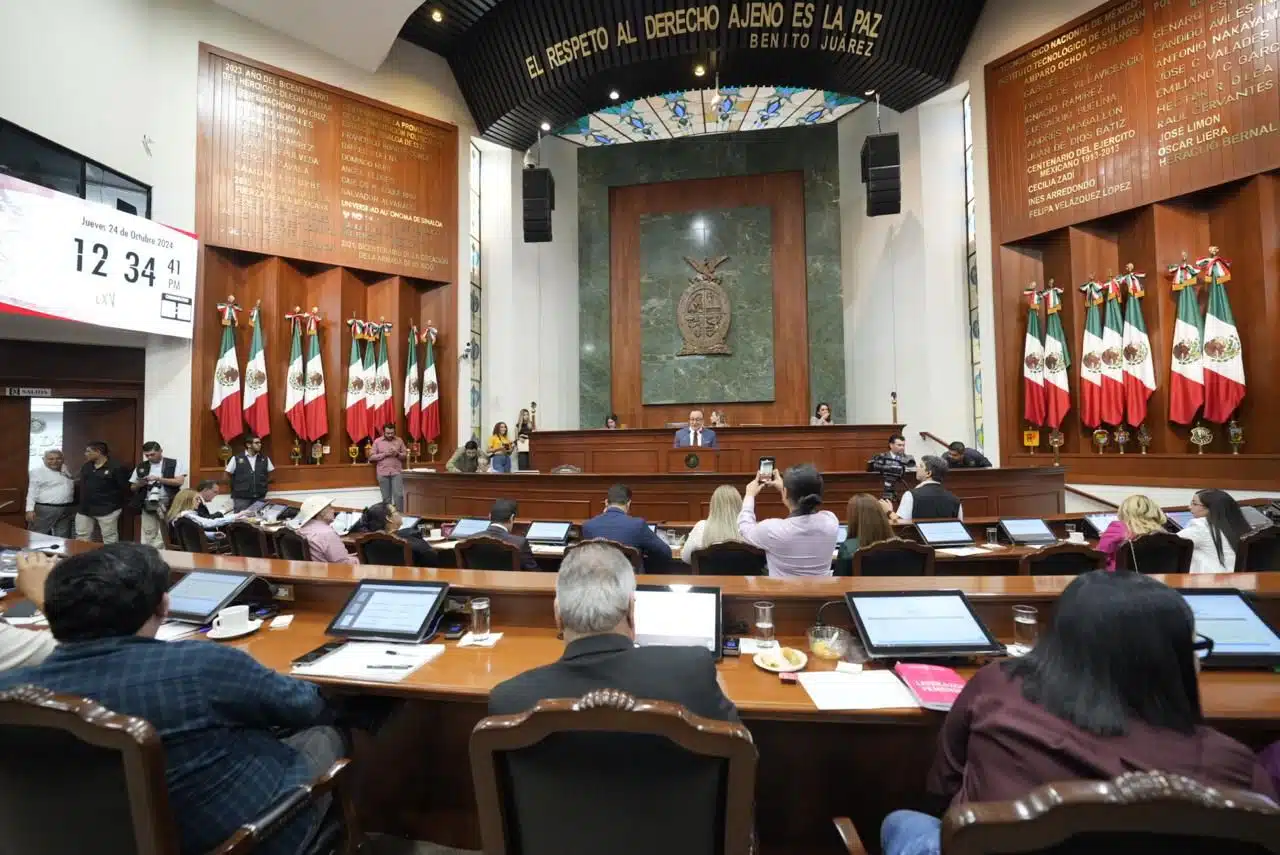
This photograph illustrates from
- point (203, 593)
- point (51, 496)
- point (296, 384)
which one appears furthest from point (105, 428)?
point (203, 593)

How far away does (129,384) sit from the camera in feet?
21.5

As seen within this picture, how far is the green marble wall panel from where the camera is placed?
426 inches

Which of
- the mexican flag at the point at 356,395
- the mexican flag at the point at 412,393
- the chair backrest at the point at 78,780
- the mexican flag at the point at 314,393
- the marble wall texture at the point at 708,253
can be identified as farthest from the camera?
the marble wall texture at the point at 708,253

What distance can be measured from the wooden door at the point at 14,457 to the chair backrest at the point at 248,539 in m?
3.64

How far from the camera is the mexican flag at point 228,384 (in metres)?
6.97

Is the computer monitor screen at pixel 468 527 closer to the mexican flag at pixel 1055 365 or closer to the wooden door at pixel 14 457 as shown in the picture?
the wooden door at pixel 14 457

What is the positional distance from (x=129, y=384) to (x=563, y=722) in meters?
7.98

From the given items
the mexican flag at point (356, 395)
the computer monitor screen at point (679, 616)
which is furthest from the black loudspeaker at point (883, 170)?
the computer monitor screen at point (679, 616)

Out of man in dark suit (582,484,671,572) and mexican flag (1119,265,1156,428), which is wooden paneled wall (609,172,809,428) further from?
man in dark suit (582,484,671,572)

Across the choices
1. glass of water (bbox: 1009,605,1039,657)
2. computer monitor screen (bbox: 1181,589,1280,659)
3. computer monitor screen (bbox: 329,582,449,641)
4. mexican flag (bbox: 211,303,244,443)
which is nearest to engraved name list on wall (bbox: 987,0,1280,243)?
computer monitor screen (bbox: 1181,589,1280,659)

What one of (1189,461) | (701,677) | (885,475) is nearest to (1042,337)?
(1189,461)

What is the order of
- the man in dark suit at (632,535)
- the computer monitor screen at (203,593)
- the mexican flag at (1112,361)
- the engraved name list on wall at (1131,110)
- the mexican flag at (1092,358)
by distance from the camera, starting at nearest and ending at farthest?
the computer monitor screen at (203,593), the man in dark suit at (632,535), the engraved name list on wall at (1131,110), the mexican flag at (1112,361), the mexican flag at (1092,358)

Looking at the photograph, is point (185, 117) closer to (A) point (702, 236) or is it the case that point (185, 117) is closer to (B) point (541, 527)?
(B) point (541, 527)

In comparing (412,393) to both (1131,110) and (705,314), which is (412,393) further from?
(1131,110)
